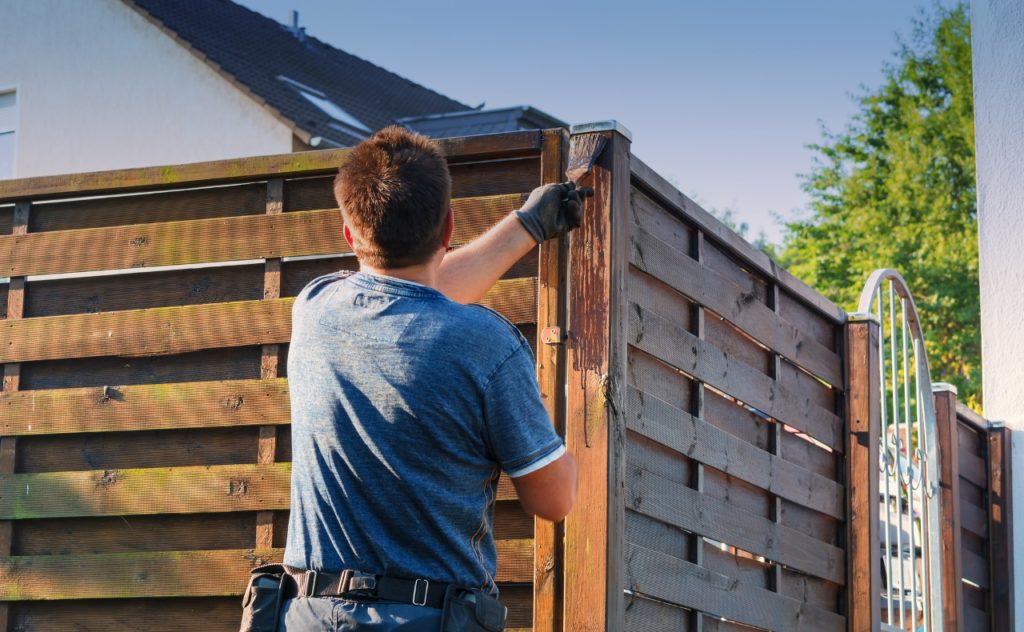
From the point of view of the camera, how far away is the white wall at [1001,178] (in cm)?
587

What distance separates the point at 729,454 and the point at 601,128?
3.64ft

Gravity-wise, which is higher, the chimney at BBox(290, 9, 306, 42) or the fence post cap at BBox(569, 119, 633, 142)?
the chimney at BBox(290, 9, 306, 42)

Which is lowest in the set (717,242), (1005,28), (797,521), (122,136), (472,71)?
(797,521)

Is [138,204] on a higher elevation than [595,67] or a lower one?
lower

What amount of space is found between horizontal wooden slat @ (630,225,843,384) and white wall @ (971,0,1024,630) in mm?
1898

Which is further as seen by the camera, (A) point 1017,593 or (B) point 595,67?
(B) point 595,67

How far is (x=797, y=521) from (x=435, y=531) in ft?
7.00

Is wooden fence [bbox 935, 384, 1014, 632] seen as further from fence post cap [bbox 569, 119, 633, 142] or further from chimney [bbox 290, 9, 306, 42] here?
chimney [bbox 290, 9, 306, 42]

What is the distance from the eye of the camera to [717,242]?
359cm

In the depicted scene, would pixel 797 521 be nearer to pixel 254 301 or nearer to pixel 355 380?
pixel 254 301

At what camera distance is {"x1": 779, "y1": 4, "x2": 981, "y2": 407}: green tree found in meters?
25.5

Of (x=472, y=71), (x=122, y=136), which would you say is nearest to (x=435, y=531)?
(x=122, y=136)

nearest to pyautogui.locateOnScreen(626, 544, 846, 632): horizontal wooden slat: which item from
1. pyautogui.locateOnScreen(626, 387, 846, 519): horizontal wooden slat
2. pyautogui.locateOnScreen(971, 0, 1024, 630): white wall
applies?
pyautogui.locateOnScreen(626, 387, 846, 519): horizontal wooden slat

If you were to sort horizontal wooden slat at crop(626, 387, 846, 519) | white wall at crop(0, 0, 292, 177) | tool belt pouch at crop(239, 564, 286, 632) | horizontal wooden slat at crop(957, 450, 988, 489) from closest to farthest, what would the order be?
tool belt pouch at crop(239, 564, 286, 632) → horizontal wooden slat at crop(626, 387, 846, 519) → horizontal wooden slat at crop(957, 450, 988, 489) → white wall at crop(0, 0, 292, 177)
